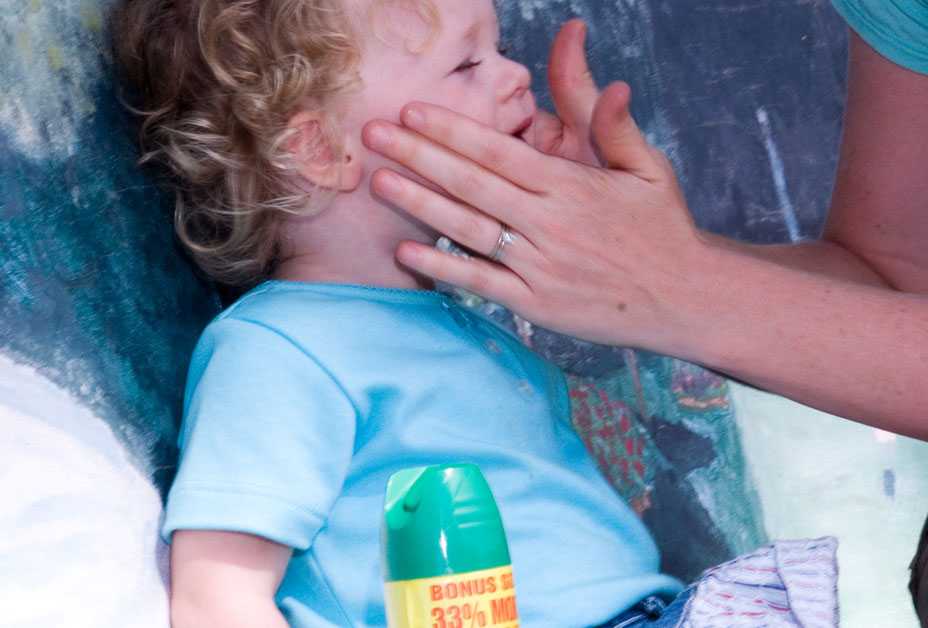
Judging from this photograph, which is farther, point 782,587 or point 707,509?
point 707,509

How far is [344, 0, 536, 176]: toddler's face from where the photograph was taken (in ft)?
3.32

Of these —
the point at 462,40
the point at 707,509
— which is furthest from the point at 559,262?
the point at 707,509

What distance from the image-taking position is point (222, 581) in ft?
2.63

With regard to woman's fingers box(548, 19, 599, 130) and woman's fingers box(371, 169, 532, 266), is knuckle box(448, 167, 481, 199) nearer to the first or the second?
woman's fingers box(371, 169, 532, 266)

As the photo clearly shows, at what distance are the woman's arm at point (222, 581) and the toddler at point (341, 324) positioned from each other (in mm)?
16

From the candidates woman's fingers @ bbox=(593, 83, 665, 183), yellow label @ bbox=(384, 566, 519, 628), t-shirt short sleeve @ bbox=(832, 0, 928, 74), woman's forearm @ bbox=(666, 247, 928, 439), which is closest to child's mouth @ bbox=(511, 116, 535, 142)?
woman's fingers @ bbox=(593, 83, 665, 183)

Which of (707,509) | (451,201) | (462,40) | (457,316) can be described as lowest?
(707,509)

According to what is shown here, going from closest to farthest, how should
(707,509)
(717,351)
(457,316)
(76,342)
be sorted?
(76,342), (717,351), (457,316), (707,509)

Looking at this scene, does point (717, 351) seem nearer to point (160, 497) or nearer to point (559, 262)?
point (559, 262)

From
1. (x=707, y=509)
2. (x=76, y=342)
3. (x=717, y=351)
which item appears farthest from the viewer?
(x=707, y=509)

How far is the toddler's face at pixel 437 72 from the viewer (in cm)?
101

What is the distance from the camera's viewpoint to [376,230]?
3.45 ft

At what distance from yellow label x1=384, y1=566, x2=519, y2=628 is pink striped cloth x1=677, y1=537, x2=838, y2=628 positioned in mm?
276

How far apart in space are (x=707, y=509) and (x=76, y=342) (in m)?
0.75
